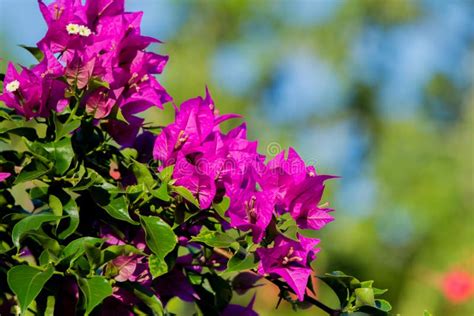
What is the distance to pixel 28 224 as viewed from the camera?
679mm

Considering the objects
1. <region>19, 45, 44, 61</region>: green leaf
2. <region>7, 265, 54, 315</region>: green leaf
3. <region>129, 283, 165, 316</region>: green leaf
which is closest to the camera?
<region>7, 265, 54, 315</region>: green leaf

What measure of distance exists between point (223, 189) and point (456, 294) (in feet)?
10.7

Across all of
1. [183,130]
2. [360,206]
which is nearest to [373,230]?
[360,206]

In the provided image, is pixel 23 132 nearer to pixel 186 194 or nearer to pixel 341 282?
pixel 186 194

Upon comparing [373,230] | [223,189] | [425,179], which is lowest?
[373,230]

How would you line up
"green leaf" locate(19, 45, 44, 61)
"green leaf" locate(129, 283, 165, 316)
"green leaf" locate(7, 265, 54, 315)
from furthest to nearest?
"green leaf" locate(19, 45, 44, 61)
"green leaf" locate(129, 283, 165, 316)
"green leaf" locate(7, 265, 54, 315)

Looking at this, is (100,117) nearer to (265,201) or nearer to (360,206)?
(265,201)

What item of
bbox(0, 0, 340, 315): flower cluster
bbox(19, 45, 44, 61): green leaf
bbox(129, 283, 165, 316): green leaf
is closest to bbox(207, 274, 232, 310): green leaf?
bbox(0, 0, 340, 315): flower cluster

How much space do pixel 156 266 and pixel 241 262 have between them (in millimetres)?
84

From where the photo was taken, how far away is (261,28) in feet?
28.0

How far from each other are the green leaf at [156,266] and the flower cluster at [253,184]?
0.07 meters

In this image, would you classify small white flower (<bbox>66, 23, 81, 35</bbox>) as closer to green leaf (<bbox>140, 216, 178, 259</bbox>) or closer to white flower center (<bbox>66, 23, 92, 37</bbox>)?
white flower center (<bbox>66, 23, 92, 37</bbox>)

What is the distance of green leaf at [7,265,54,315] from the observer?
615 mm

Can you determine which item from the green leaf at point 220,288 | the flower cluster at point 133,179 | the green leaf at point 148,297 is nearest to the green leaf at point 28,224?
the flower cluster at point 133,179
